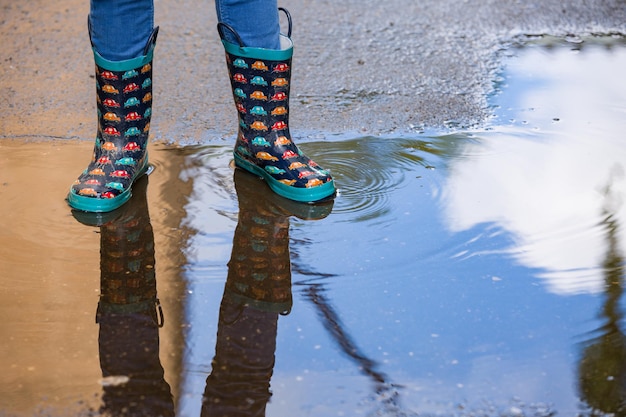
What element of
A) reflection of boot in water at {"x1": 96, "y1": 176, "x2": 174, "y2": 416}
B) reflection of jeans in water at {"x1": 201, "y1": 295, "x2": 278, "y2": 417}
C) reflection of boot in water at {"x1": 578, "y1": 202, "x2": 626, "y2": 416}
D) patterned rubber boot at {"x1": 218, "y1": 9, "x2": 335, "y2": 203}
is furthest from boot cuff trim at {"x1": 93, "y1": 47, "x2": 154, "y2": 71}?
reflection of boot in water at {"x1": 578, "y1": 202, "x2": 626, "y2": 416}

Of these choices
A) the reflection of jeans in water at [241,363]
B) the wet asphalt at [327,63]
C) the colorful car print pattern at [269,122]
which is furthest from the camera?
the wet asphalt at [327,63]

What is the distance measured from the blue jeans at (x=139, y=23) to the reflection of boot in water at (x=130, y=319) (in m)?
0.39

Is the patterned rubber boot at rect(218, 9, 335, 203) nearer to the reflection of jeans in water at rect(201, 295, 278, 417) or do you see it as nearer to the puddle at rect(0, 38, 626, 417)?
the puddle at rect(0, 38, 626, 417)

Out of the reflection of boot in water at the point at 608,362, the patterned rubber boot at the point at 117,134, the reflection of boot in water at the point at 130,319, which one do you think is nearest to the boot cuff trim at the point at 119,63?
the patterned rubber boot at the point at 117,134

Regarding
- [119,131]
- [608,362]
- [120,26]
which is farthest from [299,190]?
[608,362]

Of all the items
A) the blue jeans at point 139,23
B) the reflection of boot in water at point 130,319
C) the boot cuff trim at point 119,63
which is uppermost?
the blue jeans at point 139,23

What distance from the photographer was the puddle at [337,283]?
4.77ft

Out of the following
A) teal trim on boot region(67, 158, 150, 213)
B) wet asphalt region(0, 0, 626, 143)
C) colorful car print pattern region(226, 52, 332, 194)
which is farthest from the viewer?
wet asphalt region(0, 0, 626, 143)

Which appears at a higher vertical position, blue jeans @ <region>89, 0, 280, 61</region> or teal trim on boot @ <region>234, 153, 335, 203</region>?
blue jeans @ <region>89, 0, 280, 61</region>

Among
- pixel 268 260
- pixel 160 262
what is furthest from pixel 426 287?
pixel 160 262

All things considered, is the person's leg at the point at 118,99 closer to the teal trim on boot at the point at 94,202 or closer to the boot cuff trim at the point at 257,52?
the teal trim on boot at the point at 94,202

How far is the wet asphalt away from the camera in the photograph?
8.81ft

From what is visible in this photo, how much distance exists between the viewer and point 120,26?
2.12 metres

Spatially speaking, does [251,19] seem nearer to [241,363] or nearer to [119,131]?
[119,131]
